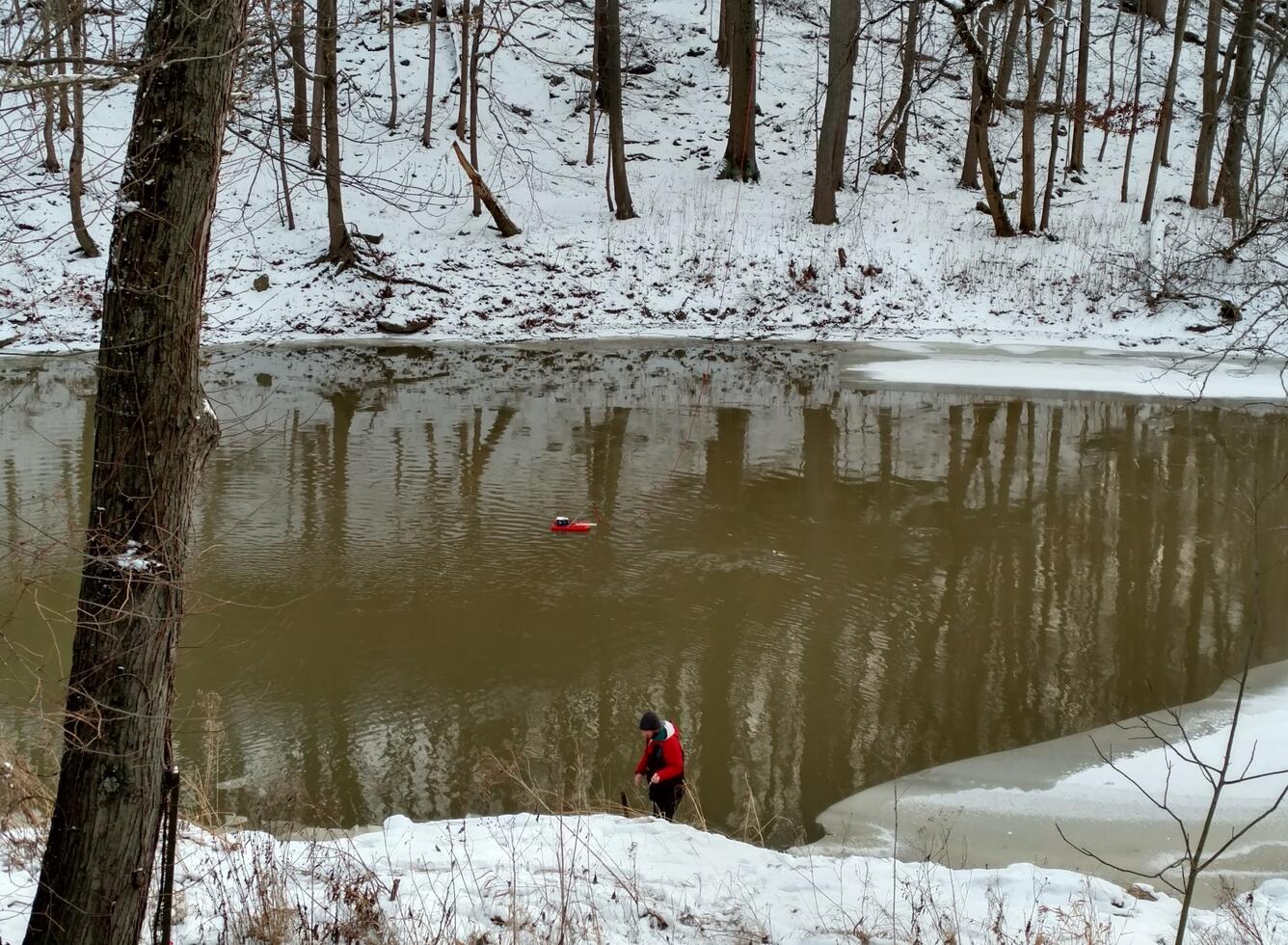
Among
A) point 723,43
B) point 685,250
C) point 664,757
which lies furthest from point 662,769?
point 723,43

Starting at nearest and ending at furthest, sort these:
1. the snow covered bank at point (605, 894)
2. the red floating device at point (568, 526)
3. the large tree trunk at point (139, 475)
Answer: the large tree trunk at point (139, 475)
the snow covered bank at point (605, 894)
the red floating device at point (568, 526)

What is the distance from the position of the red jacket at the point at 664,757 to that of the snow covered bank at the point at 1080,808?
3.14ft

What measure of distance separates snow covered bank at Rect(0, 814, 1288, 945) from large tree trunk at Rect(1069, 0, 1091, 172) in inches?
991

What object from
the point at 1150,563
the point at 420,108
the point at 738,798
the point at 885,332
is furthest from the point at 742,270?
the point at 738,798

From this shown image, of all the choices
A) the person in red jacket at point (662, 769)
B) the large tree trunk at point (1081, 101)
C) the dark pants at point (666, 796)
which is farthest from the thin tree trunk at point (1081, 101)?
the dark pants at point (666, 796)

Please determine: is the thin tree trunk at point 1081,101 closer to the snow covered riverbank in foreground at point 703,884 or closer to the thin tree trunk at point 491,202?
the thin tree trunk at point 491,202

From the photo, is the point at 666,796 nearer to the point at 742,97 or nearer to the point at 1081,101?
the point at 742,97

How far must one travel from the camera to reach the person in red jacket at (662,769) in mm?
6594

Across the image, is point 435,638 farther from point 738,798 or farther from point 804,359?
point 804,359

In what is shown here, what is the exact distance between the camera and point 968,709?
821 centimetres

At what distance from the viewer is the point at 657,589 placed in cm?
1013

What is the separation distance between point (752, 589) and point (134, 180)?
7557mm

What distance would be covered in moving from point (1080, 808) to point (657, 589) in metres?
4.27

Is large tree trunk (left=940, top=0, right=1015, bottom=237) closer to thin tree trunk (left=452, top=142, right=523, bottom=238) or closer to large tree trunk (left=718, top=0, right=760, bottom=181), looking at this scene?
large tree trunk (left=718, top=0, right=760, bottom=181)
